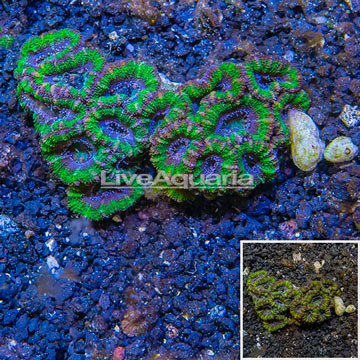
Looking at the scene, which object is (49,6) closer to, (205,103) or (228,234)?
(205,103)

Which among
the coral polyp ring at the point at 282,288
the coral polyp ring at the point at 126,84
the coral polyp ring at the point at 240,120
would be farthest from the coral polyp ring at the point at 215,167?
the coral polyp ring at the point at 282,288

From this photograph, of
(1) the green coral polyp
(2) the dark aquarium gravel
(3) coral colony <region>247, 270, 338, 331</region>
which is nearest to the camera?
(2) the dark aquarium gravel

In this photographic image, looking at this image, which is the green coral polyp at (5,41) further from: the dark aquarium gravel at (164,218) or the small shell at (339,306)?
the small shell at (339,306)

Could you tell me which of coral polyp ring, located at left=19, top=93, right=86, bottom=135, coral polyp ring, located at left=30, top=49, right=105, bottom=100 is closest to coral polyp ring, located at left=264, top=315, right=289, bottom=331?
coral polyp ring, located at left=19, top=93, right=86, bottom=135

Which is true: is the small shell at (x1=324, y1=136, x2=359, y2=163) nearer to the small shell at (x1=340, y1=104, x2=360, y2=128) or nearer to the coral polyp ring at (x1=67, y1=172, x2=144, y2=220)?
the small shell at (x1=340, y1=104, x2=360, y2=128)

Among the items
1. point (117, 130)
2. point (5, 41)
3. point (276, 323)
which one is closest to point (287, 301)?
point (276, 323)

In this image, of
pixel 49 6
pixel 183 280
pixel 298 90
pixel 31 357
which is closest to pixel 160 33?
pixel 49 6

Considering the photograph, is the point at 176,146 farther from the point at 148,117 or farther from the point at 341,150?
Result: the point at 341,150
